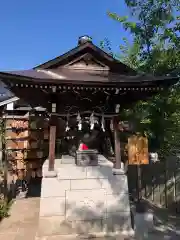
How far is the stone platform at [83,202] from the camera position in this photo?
529 centimetres

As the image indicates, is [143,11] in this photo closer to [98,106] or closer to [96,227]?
[98,106]

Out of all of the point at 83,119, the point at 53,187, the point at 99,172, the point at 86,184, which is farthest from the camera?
the point at 83,119

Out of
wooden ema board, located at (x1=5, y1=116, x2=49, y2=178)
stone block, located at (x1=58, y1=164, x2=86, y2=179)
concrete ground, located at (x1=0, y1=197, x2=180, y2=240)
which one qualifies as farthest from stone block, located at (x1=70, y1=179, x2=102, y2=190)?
wooden ema board, located at (x1=5, y1=116, x2=49, y2=178)

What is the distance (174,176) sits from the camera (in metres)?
6.98

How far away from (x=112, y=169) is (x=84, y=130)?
1486 mm

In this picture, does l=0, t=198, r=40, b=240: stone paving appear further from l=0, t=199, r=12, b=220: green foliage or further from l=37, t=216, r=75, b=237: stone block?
l=37, t=216, r=75, b=237: stone block

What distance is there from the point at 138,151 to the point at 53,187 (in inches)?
86.5

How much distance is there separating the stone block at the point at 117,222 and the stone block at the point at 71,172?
1.18 meters

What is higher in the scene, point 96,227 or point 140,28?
point 140,28

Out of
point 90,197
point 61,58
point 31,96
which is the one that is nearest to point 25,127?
point 31,96

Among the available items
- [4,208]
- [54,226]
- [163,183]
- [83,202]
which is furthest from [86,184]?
[163,183]

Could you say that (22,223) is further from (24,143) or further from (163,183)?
(163,183)

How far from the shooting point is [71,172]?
5590 mm

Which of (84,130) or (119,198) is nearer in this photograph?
(119,198)
